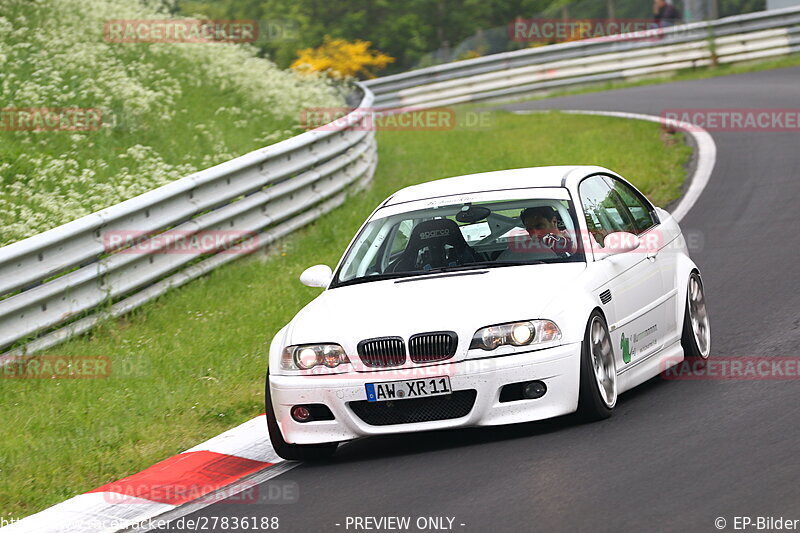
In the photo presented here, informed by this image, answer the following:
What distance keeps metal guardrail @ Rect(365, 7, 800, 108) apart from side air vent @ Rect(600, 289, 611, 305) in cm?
2276

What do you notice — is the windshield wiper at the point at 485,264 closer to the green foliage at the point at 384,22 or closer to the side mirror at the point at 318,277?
the side mirror at the point at 318,277

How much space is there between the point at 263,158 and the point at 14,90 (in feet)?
15.8

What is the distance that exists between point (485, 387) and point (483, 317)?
0.38m

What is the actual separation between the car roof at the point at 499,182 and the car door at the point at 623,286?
0.13 meters

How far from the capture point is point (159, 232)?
1212 cm

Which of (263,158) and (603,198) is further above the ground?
(603,198)

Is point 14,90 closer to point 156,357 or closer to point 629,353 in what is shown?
point 156,357

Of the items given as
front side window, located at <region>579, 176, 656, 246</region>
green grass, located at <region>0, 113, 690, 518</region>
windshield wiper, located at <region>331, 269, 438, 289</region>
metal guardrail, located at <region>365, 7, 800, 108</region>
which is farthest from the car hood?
metal guardrail, located at <region>365, 7, 800, 108</region>

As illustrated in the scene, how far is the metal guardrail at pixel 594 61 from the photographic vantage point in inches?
1146

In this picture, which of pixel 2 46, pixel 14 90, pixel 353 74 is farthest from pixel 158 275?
pixel 353 74

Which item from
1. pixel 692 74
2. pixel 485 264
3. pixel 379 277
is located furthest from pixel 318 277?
pixel 692 74

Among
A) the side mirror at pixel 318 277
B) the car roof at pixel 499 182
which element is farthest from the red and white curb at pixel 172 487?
the car roof at pixel 499 182

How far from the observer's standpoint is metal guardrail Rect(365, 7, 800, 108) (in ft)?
95.5

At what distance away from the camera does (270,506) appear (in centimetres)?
650
